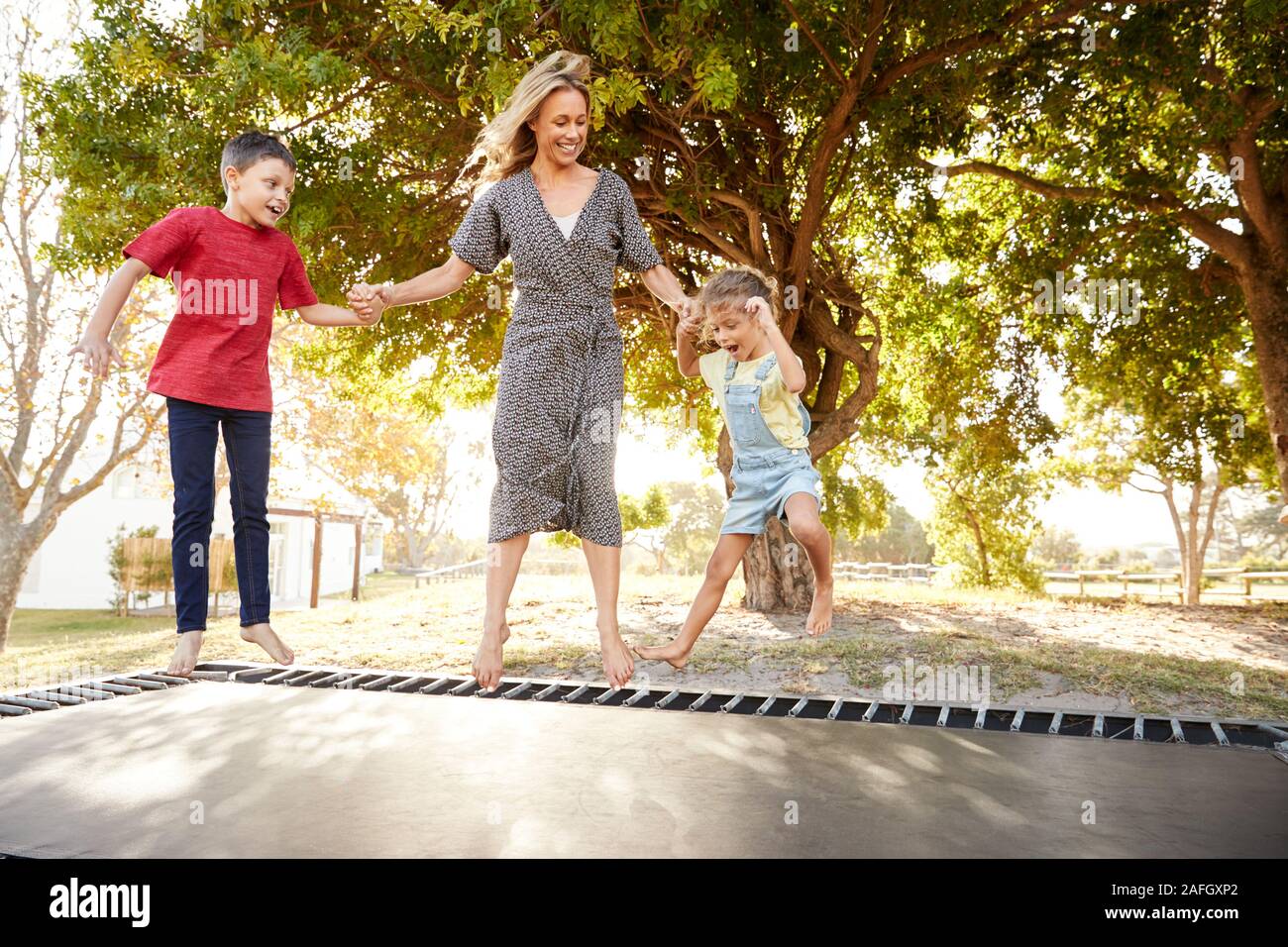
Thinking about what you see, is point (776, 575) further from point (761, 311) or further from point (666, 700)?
point (761, 311)

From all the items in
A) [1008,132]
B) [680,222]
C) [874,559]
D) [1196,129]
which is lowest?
[874,559]

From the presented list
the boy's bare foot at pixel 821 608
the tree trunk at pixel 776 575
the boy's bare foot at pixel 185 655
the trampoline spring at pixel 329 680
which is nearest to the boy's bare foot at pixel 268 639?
the boy's bare foot at pixel 185 655

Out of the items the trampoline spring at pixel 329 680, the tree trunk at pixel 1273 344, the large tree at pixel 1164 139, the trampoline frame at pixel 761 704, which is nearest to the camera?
the trampoline frame at pixel 761 704

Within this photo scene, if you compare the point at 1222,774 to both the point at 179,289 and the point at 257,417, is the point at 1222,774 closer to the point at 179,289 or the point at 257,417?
the point at 257,417

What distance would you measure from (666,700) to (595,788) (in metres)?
1.46

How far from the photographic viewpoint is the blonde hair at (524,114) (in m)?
2.79

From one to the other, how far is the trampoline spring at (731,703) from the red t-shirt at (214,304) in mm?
2115

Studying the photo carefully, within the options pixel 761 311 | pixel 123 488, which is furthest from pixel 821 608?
pixel 123 488

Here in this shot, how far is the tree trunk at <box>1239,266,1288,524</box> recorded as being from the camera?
823 centimetres

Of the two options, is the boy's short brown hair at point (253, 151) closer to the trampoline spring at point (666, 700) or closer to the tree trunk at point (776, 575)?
the trampoline spring at point (666, 700)

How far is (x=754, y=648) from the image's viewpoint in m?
6.18

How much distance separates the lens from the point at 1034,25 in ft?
22.7
